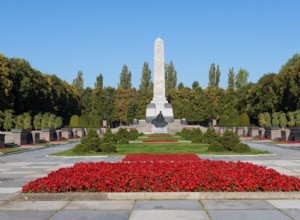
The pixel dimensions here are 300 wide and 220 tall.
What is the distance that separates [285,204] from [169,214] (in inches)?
117

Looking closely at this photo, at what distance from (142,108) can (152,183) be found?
327 feet

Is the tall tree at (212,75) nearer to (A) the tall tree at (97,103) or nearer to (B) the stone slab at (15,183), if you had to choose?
(A) the tall tree at (97,103)

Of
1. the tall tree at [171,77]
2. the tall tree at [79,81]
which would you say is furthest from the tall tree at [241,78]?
the tall tree at [79,81]

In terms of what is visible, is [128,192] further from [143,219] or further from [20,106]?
[20,106]

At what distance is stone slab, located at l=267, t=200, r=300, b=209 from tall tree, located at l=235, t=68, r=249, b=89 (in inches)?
4454

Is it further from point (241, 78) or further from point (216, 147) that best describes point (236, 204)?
point (241, 78)

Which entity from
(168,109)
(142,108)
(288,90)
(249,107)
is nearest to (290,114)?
(288,90)

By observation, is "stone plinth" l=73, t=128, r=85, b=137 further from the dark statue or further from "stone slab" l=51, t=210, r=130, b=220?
"stone slab" l=51, t=210, r=130, b=220

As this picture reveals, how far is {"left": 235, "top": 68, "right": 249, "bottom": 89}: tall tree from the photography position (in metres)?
121

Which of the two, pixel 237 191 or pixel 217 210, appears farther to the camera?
pixel 237 191

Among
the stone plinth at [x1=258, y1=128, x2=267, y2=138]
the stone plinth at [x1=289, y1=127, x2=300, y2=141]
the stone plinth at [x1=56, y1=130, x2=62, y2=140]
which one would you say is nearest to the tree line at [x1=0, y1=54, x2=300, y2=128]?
the stone plinth at [x1=56, y1=130, x2=62, y2=140]

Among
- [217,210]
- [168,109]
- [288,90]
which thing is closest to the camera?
[217,210]

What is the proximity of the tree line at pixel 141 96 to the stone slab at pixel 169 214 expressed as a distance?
53.6 meters

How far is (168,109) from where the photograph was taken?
81250 millimetres
